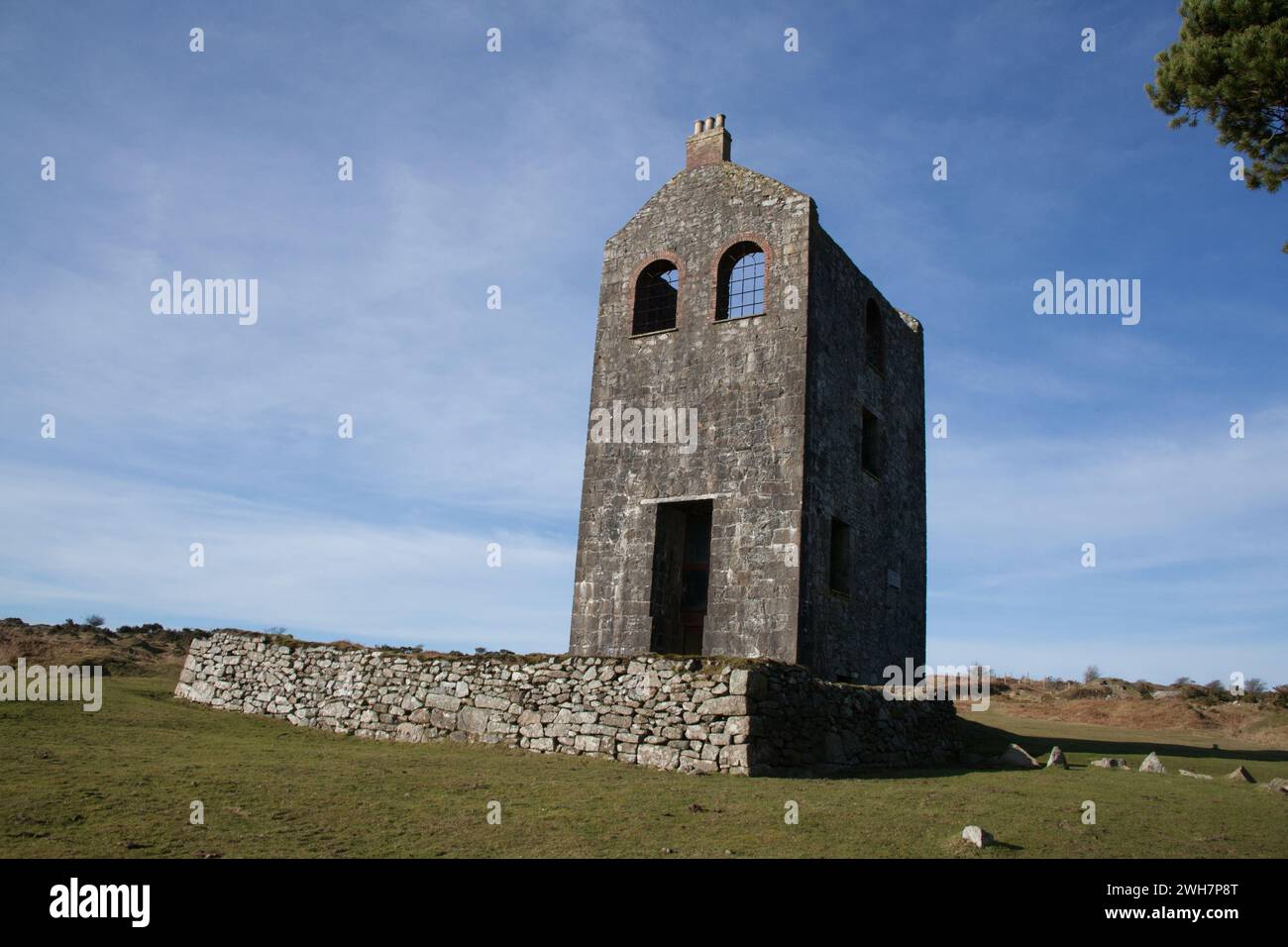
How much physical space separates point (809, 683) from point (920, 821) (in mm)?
4559

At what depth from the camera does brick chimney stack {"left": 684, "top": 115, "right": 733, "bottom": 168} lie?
20.6 meters

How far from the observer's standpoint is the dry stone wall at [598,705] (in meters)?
12.6

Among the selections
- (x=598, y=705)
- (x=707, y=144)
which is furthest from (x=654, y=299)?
(x=598, y=705)

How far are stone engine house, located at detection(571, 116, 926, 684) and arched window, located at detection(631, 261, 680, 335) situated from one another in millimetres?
38

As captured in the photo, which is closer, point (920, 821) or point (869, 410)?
point (920, 821)

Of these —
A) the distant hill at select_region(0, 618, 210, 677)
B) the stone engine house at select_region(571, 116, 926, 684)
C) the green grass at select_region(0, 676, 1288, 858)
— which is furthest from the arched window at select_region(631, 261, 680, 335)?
the distant hill at select_region(0, 618, 210, 677)

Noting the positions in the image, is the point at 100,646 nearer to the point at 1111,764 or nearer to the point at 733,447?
the point at 733,447

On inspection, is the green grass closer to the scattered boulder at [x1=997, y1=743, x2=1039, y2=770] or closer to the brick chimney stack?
the scattered boulder at [x1=997, y1=743, x2=1039, y2=770]

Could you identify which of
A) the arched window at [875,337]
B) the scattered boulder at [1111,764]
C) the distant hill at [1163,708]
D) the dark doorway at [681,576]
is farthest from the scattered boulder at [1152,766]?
the distant hill at [1163,708]

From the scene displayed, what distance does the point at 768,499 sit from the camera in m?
17.2

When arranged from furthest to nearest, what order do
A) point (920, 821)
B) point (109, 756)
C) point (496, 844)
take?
point (109, 756) < point (920, 821) < point (496, 844)

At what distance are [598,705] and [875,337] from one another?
12.5m
